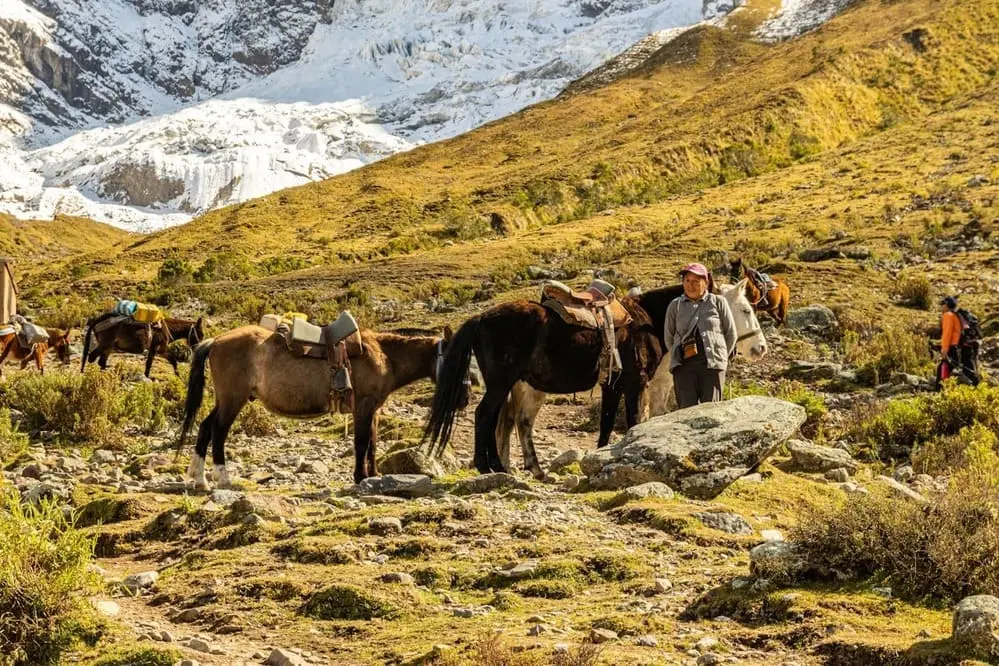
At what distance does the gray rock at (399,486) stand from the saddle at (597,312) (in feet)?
6.91

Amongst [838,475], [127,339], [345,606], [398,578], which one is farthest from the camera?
[127,339]

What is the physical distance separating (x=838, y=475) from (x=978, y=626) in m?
5.11

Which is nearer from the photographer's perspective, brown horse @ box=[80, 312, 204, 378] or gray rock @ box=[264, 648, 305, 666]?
gray rock @ box=[264, 648, 305, 666]

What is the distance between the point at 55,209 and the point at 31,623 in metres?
182

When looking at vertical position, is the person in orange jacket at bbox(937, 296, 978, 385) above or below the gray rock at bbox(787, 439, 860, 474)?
above

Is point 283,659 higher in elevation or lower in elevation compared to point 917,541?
lower

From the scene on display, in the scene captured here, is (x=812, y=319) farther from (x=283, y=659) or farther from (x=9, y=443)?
(x=283, y=659)

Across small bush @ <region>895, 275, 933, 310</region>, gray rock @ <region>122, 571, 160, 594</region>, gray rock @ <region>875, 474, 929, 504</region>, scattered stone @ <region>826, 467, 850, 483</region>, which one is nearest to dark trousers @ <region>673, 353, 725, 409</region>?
scattered stone @ <region>826, 467, 850, 483</region>

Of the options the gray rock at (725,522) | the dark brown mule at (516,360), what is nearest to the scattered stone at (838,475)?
the dark brown mule at (516,360)

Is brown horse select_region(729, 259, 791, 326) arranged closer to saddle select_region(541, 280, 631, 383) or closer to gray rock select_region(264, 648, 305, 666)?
saddle select_region(541, 280, 631, 383)

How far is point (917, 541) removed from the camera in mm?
5668

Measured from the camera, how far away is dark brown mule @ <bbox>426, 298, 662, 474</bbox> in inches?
410

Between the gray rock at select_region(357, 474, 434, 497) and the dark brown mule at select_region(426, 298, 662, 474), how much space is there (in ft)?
3.25

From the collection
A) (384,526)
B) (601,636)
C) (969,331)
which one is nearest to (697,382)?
(384,526)
